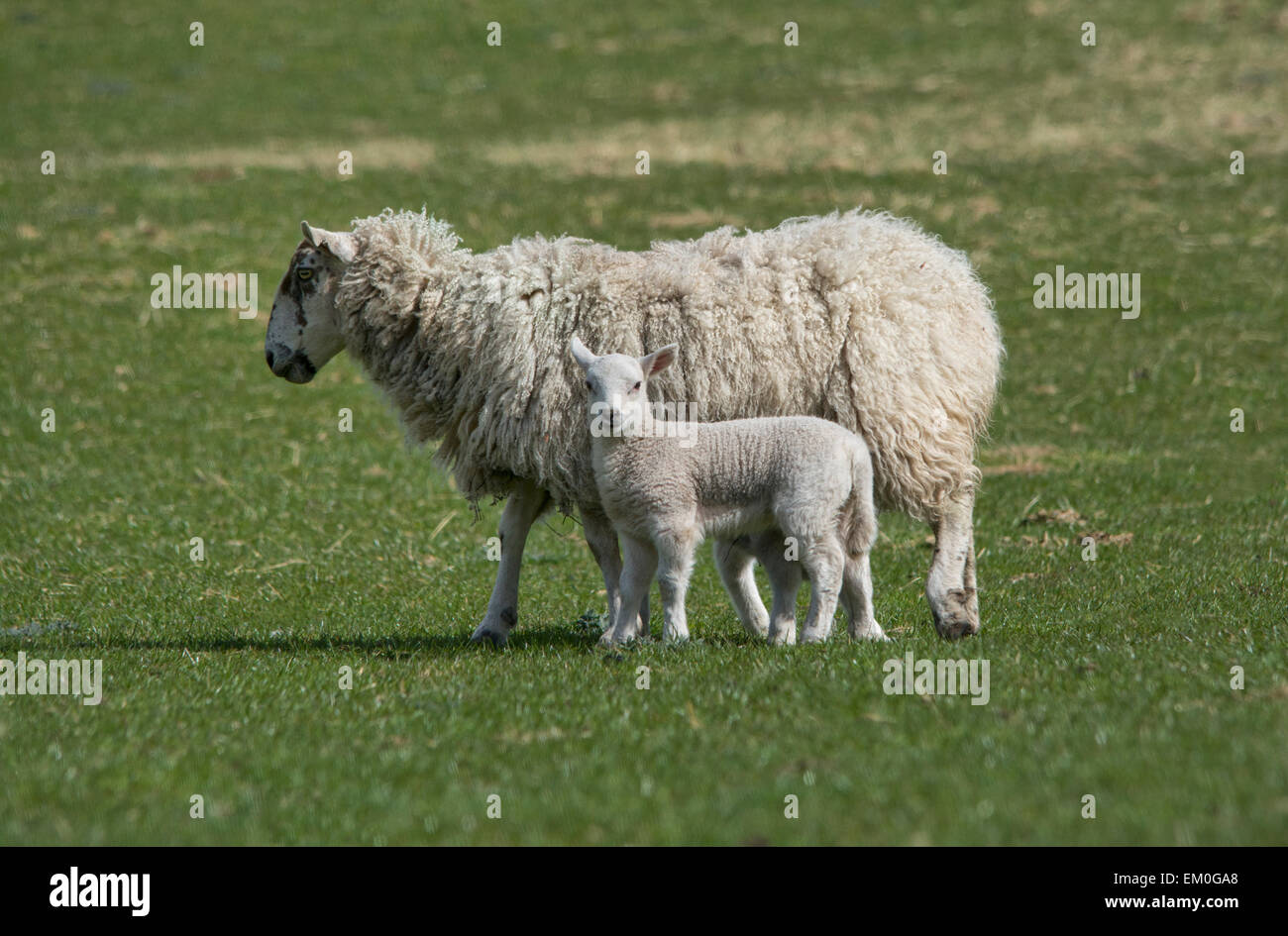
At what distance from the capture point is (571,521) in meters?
17.0

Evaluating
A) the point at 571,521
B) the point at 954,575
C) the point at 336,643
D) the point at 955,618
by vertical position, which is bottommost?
the point at 336,643

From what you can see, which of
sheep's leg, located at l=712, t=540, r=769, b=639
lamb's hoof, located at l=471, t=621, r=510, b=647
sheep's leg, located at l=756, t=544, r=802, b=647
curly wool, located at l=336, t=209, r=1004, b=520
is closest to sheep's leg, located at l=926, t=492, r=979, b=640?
curly wool, located at l=336, t=209, r=1004, b=520

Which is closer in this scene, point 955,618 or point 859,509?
point 859,509

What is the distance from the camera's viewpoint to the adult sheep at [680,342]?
9352 mm

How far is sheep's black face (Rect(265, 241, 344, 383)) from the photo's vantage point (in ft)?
34.3

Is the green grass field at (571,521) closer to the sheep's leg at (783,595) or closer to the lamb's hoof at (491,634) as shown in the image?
the lamb's hoof at (491,634)

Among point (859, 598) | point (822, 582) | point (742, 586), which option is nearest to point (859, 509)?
point (822, 582)

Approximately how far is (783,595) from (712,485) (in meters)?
0.88

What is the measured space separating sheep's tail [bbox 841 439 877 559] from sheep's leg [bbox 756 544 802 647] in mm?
366

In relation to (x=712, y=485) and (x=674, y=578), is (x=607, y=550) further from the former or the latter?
(x=712, y=485)

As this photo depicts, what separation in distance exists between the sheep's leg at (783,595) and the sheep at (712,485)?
0.03 metres

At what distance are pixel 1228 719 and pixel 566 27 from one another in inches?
Result: 1499

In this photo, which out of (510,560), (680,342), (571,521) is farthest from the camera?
(571,521)
